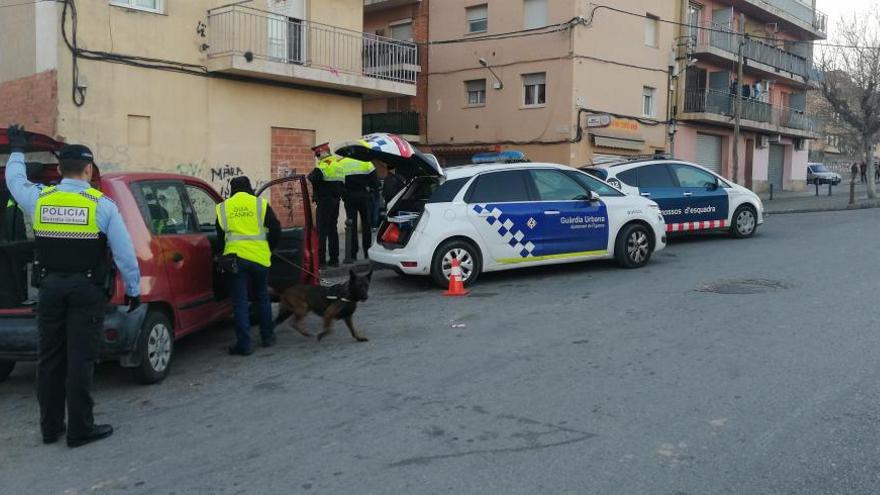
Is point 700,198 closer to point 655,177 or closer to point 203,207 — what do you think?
point 655,177

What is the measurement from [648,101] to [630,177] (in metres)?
16.0

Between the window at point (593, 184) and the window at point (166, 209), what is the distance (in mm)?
5603

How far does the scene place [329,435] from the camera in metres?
4.55

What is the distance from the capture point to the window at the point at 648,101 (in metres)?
27.6

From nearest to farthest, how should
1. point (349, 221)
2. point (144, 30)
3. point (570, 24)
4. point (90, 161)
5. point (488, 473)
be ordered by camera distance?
point (488, 473)
point (90, 161)
point (349, 221)
point (144, 30)
point (570, 24)

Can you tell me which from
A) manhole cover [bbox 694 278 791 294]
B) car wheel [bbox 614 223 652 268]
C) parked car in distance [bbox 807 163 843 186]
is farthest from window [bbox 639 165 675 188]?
parked car in distance [bbox 807 163 843 186]

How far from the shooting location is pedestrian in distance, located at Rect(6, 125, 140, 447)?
446cm

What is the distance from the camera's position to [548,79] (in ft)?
80.8

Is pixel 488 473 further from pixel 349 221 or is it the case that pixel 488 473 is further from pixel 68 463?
pixel 349 221

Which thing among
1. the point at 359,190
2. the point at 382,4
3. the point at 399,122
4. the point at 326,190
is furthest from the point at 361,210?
the point at 382,4

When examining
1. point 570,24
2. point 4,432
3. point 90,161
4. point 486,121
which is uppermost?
point 570,24

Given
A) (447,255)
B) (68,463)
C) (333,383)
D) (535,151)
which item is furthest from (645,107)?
(68,463)

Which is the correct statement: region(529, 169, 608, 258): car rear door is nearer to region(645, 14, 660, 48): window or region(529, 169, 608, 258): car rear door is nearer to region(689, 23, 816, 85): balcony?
region(645, 14, 660, 48): window

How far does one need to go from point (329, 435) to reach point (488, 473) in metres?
1.13
